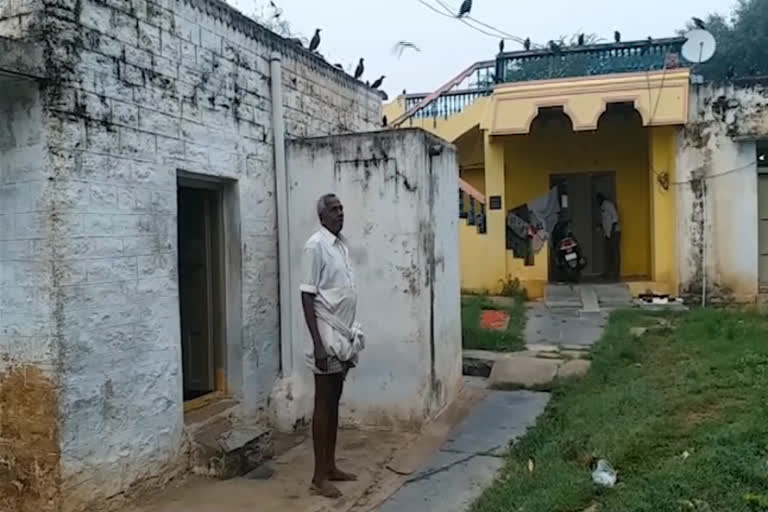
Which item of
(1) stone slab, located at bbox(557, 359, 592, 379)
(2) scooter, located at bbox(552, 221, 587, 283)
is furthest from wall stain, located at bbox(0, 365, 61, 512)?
(2) scooter, located at bbox(552, 221, 587, 283)

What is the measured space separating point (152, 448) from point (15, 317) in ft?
3.92

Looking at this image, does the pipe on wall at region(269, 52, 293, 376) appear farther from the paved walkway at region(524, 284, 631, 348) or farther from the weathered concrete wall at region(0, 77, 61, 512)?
the paved walkway at region(524, 284, 631, 348)

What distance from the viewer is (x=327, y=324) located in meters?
4.47

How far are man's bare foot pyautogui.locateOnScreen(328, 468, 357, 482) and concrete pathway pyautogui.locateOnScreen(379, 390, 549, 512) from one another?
1.16 feet

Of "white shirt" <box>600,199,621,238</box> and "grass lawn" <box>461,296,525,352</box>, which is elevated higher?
"white shirt" <box>600,199,621,238</box>

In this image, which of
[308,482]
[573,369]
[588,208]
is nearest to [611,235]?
[588,208]

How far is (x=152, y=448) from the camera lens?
14.9 ft

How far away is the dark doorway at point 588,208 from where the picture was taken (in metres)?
14.3

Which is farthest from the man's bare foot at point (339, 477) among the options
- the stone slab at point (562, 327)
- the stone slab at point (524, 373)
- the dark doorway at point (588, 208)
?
the dark doorway at point (588, 208)

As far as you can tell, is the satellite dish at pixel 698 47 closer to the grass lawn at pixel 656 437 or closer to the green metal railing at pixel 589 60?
the green metal railing at pixel 589 60

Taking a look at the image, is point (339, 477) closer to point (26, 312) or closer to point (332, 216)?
point (332, 216)

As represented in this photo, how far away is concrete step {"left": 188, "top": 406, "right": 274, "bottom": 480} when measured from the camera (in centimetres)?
483

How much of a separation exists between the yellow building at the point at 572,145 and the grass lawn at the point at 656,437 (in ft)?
17.2

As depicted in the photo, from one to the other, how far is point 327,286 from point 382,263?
147 centimetres
